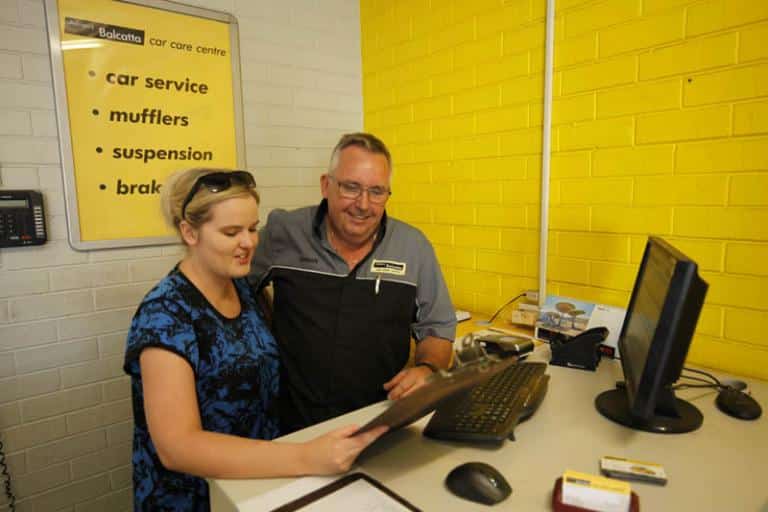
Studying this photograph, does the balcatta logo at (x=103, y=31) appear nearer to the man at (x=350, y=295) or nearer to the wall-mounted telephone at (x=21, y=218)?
the wall-mounted telephone at (x=21, y=218)

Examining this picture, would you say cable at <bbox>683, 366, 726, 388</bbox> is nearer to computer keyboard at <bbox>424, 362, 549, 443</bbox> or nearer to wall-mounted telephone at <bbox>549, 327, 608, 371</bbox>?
wall-mounted telephone at <bbox>549, 327, 608, 371</bbox>

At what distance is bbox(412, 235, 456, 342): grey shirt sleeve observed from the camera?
1.84 metres

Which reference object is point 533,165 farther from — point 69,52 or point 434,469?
point 69,52

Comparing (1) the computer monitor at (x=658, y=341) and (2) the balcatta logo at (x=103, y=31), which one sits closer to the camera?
(1) the computer monitor at (x=658, y=341)

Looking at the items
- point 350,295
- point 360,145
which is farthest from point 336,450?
point 360,145

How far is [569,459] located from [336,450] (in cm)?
52

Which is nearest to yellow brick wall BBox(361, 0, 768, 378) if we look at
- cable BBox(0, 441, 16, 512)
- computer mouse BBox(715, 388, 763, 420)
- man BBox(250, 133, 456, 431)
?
computer mouse BBox(715, 388, 763, 420)

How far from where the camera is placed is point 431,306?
185 cm

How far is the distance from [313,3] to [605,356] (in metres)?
2.51

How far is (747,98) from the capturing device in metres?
1.54

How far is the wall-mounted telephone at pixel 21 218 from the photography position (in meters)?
1.93

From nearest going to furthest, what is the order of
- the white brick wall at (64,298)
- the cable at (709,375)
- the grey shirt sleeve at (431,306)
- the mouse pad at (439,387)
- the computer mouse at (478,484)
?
1. the mouse pad at (439,387)
2. the computer mouse at (478,484)
3. the cable at (709,375)
4. the grey shirt sleeve at (431,306)
5. the white brick wall at (64,298)

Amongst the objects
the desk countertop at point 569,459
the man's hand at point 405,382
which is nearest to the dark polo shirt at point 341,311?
the man's hand at point 405,382

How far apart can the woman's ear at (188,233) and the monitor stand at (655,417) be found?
1.20 metres
